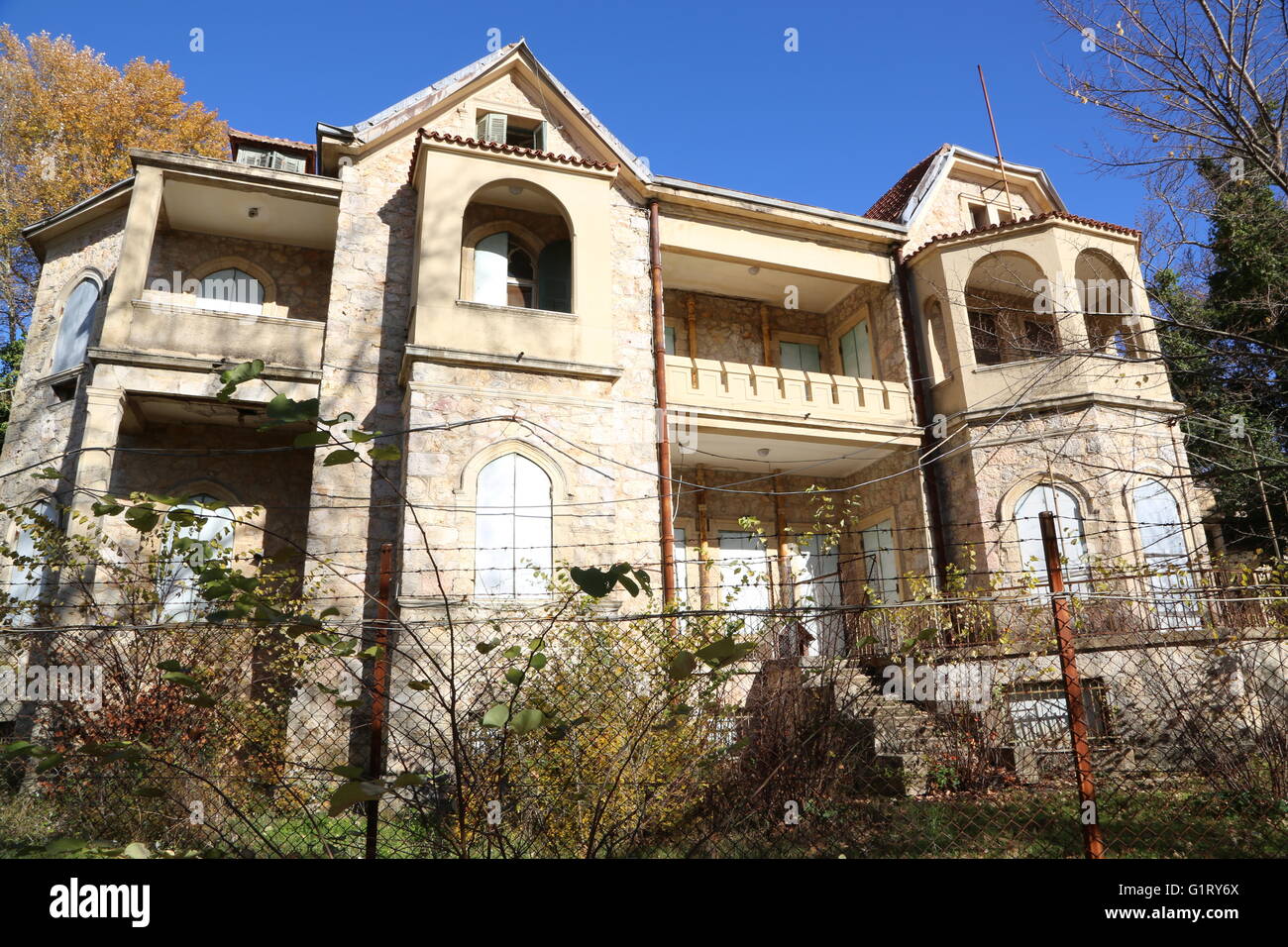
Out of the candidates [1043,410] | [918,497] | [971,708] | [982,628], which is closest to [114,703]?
[971,708]

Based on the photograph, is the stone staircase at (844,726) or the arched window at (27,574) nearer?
the stone staircase at (844,726)

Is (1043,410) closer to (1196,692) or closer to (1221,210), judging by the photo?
(1221,210)

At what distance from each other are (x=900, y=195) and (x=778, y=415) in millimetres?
7061

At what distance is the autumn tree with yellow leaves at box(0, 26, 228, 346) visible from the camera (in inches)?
760

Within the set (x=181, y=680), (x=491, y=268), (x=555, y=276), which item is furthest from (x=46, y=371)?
(x=181, y=680)

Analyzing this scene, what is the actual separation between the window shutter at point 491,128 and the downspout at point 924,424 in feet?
24.2

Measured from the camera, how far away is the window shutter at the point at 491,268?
40.2 feet

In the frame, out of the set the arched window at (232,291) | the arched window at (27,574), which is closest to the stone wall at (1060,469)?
the arched window at (232,291)

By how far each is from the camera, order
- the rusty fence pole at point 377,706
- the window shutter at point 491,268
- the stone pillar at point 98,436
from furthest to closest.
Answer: the window shutter at point 491,268
the stone pillar at point 98,436
the rusty fence pole at point 377,706

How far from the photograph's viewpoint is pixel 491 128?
13.2m

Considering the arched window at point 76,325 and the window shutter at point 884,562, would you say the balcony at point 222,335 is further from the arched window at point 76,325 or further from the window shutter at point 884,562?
the window shutter at point 884,562

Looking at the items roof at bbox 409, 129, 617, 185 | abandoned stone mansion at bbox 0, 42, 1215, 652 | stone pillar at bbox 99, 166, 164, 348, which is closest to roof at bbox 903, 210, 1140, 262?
abandoned stone mansion at bbox 0, 42, 1215, 652

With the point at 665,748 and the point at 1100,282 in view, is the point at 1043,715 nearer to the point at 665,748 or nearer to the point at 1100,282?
the point at 665,748
